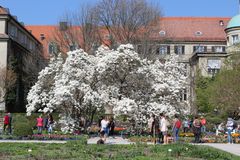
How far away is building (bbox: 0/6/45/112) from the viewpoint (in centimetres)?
5222

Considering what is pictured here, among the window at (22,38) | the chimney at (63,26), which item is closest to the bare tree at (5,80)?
the chimney at (63,26)

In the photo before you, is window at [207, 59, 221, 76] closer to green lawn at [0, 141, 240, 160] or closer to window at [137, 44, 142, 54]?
window at [137, 44, 142, 54]

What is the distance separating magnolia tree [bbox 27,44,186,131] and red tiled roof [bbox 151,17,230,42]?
43.3 metres

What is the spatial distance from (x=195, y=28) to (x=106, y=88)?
163 feet

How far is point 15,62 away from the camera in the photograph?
180 feet

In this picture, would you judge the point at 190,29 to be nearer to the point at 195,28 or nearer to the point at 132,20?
the point at 195,28

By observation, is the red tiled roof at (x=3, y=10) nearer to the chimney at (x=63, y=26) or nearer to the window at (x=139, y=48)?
the chimney at (x=63, y=26)

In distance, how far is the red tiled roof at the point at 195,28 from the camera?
74.5 metres

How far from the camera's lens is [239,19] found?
63.6m

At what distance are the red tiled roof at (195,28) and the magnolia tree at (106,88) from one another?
Result: 4331 cm

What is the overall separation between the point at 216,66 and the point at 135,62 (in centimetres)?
3757

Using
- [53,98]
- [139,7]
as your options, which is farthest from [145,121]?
[139,7]

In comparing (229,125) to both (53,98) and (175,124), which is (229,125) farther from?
(53,98)

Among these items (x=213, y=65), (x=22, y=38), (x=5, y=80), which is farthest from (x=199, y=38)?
(x=5, y=80)
